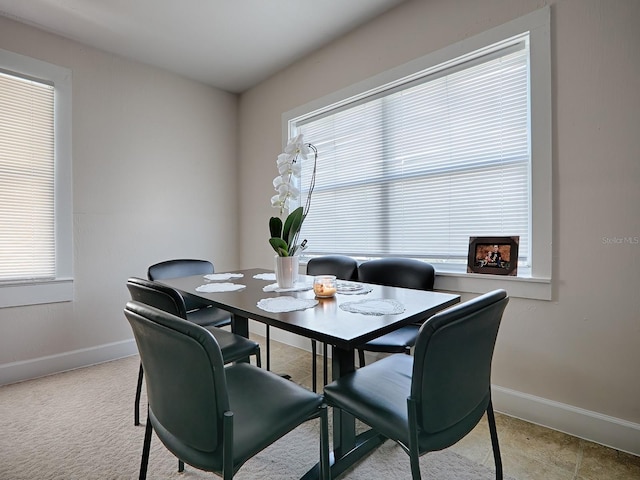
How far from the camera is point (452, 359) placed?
900 millimetres

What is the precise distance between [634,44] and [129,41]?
332cm

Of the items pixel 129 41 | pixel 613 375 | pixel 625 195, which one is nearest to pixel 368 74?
pixel 625 195

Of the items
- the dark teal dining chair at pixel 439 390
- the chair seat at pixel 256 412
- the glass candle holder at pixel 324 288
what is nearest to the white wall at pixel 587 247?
the dark teal dining chair at pixel 439 390

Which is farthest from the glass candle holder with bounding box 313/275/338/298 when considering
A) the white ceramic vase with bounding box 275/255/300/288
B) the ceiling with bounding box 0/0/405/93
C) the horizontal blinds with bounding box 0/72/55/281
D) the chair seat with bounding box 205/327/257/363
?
the horizontal blinds with bounding box 0/72/55/281

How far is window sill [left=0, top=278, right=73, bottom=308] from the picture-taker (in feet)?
7.78

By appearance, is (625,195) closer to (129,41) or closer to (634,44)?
(634,44)

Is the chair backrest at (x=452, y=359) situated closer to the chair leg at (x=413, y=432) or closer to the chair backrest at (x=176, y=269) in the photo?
the chair leg at (x=413, y=432)

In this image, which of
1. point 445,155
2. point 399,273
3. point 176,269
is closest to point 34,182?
point 176,269

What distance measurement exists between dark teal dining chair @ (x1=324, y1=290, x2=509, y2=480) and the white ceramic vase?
2.12 feet

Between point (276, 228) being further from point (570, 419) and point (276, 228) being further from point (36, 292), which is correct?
point (36, 292)

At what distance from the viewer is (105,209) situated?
2.82m

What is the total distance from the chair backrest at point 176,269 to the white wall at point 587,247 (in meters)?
2.12

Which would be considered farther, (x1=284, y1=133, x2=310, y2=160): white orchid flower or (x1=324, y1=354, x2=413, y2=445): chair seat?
(x1=284, y1=133, x2=310, y2=160): white orchid flower

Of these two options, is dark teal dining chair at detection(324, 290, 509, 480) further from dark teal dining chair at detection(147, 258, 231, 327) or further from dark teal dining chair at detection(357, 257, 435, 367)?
dark teal dining chair at detection(147, 258, 231, 327)
